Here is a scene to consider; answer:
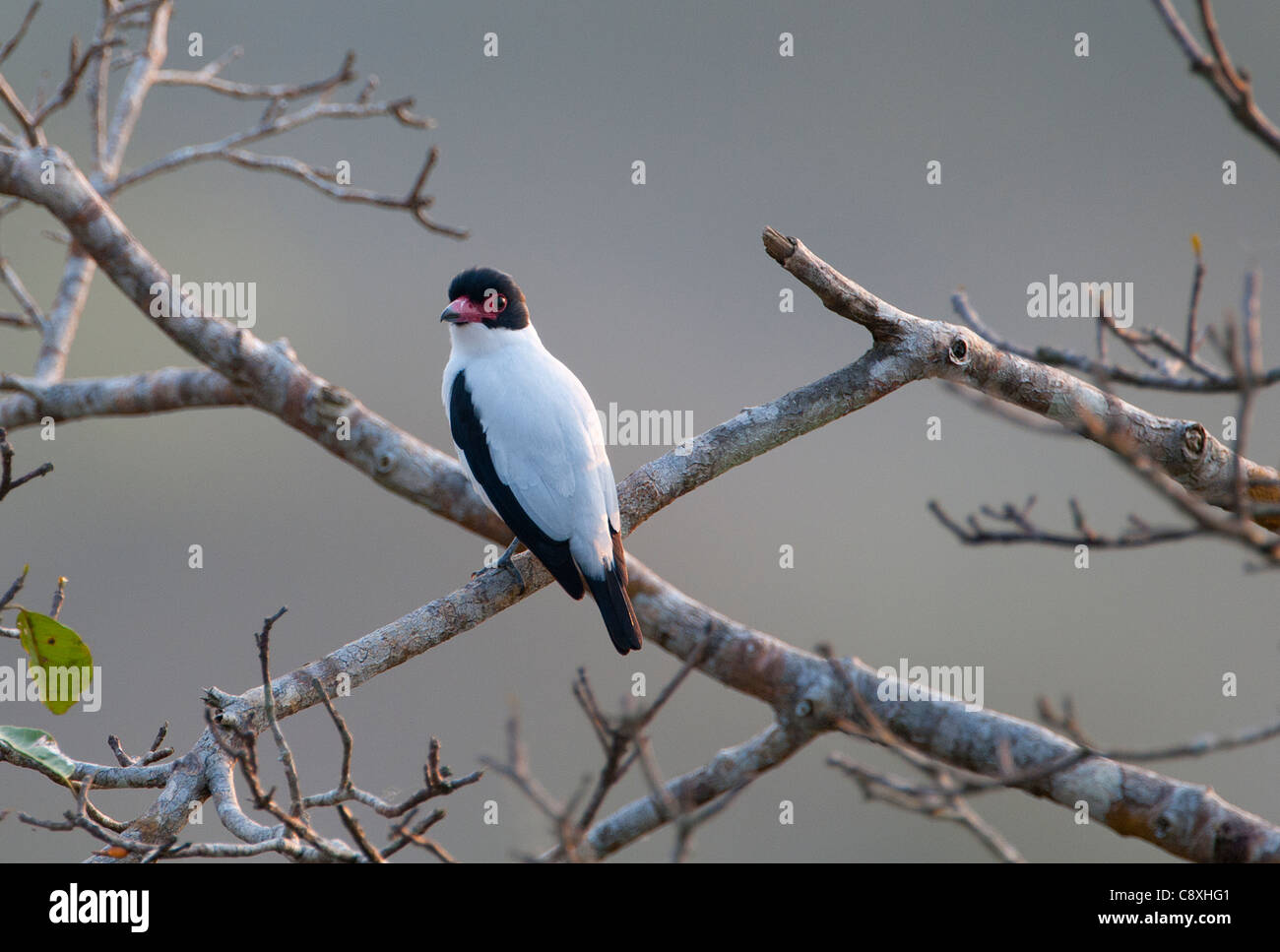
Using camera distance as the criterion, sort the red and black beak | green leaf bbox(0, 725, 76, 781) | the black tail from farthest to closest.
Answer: the red and black beak → the black tail → green leaf bbox(0, 725, 76, 781)

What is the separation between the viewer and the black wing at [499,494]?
2.68 meters

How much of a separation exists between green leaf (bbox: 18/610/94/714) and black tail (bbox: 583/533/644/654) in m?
1.19

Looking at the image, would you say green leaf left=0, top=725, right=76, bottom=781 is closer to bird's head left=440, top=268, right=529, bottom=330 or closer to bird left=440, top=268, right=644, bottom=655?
bird left=440, top=268, right=644, bottom=655

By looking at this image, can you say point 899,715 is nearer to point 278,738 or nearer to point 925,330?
point 925,330

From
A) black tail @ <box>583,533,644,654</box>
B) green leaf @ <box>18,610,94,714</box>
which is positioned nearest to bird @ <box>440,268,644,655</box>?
black tail @ <box>583,533,644,654</box>

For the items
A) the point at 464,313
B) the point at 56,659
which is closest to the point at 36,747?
the point at 56,659

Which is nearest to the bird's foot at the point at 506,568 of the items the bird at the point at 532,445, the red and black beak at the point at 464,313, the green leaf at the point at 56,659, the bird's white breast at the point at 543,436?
the bird at the point at 532,445

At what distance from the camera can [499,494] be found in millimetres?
2840

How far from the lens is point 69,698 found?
209cm

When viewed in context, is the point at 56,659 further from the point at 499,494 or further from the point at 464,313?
the point at 464,313

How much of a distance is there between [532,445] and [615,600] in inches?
20.4

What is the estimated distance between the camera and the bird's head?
3242 millimetres

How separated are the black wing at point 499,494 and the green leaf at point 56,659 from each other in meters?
1.07

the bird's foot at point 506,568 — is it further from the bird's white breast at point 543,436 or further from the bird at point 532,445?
the bird's white breast at point 543,436
